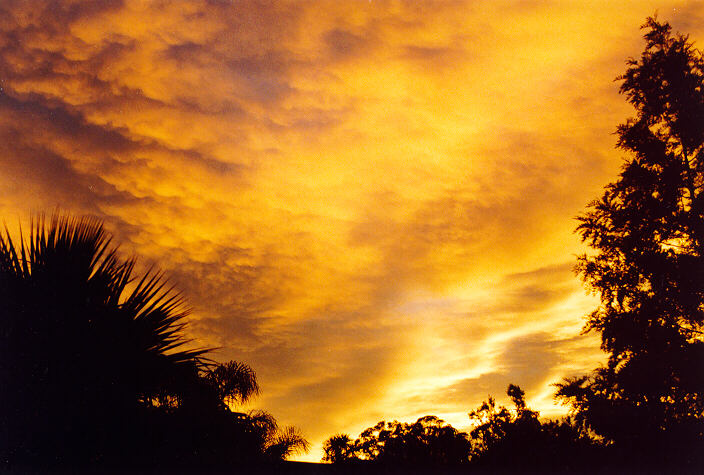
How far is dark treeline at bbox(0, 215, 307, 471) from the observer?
20.1 feet

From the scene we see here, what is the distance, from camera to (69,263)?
768cm

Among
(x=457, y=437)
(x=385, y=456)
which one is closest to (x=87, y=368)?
(x=385, y=456)

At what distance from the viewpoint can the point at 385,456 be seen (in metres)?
16.2

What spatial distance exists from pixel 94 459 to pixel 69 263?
297cm

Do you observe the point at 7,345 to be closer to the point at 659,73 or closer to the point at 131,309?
the point at 131,309

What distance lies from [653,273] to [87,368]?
13783 millimetres

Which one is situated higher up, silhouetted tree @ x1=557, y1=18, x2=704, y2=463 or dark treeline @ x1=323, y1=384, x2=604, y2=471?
silhouetted tree @ x1=557, y1=18, x2=704, y2=463

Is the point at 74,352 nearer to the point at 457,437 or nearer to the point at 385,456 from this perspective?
the point at 385,456

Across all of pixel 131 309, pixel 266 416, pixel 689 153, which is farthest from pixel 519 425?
pixel 131 309

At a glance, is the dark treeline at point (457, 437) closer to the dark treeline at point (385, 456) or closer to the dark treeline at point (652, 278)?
the dark treeline at point (385, 456)

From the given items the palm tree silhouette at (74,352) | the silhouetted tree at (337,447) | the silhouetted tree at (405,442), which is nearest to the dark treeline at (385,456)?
the palm tree silhouette at (74,352)

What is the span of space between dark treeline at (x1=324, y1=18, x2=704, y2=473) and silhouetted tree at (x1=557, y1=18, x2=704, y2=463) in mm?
26

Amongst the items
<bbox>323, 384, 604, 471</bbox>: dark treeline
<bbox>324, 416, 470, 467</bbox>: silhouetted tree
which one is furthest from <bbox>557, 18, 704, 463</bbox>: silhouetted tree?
<bbox>324, 416, 470, 467</bbox>: silhouetted tree

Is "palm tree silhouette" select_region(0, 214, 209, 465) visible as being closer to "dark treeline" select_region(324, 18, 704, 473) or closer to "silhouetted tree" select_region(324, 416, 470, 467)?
"dark treeline" select_region(324, 18, 704, 473)
